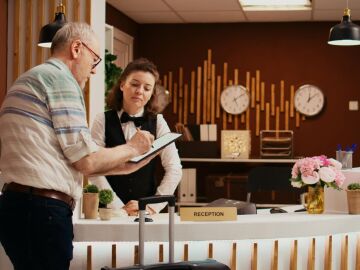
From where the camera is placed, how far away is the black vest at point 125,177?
3.65 meters

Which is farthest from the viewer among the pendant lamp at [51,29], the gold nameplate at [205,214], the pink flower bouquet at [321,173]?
the pendant lamp at [51,29]

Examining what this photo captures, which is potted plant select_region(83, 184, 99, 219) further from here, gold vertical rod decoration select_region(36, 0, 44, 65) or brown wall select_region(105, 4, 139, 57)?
brown wall select_region(105, 4, 139, 57)

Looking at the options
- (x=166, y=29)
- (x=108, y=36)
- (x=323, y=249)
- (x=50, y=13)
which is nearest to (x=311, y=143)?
(x=166, y=29)

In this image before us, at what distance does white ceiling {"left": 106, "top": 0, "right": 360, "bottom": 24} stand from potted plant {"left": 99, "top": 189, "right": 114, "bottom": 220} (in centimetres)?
481

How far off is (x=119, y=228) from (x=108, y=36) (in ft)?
13.7

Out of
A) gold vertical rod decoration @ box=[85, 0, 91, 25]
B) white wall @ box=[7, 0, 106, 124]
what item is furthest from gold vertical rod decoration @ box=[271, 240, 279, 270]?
gold vertical rod decoration @ box=[85, 0, 91, 25]

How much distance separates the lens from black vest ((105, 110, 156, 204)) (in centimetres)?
365

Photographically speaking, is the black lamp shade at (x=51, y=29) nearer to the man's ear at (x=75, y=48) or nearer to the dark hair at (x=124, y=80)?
the dark hair at (x=124, y=80)

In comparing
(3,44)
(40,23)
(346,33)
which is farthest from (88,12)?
(346,33)

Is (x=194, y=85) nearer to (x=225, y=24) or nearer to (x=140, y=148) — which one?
(x=225, y=24)

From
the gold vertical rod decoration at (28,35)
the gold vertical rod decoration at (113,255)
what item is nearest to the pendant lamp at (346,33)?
the gold vertical rod decoration at (28,35)

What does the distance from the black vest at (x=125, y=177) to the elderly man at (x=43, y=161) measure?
1.12 m

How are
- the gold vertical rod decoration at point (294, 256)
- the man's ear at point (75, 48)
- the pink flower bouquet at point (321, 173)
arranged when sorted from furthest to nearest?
the pink flower bouquet at point (321, 173), the gold vertical rod decoration at point (294, 256), the man's ear at point (75, 48)

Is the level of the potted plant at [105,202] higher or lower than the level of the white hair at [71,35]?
lower
